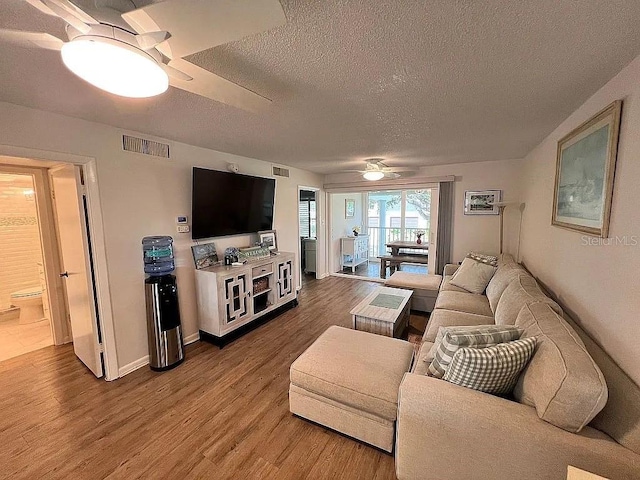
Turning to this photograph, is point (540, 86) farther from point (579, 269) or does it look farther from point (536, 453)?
point (536, 453)

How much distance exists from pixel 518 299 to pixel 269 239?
317cm

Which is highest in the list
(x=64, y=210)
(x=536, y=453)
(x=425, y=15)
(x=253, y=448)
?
(x=425, y=15)

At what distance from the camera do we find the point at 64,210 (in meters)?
2.49

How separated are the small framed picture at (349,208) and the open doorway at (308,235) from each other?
118cm

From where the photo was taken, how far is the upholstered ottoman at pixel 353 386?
160 centimetres

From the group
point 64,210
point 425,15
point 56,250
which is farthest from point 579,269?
point 56,250

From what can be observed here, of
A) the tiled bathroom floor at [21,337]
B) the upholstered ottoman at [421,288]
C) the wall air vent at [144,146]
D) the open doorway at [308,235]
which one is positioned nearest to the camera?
the wall air vent at [144,146]

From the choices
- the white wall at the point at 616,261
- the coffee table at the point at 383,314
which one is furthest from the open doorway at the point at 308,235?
the white wall at the point at 616,261

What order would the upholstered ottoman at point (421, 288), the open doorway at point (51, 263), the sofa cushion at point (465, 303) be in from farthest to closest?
the upholstered ottoman at point (421, 288) < the sofa cushion at point (465, 303) < the open doorway at point (51, 263)

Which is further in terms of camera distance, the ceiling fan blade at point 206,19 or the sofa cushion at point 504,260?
the sofa cushion at point 504,260

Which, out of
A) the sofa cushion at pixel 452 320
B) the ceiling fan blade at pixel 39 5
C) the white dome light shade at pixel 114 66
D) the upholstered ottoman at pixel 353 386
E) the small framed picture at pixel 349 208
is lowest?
the upholstered ottoman at pixel 353 386

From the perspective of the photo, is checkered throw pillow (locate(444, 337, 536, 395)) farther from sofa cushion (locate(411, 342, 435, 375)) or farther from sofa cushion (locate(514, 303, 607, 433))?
sofa cushion (locate(411, 342, 435, 375))

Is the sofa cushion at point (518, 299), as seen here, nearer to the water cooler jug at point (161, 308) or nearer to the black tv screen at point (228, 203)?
the water cooler jug at point (161, 308)

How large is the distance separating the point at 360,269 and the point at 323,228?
1.86m
